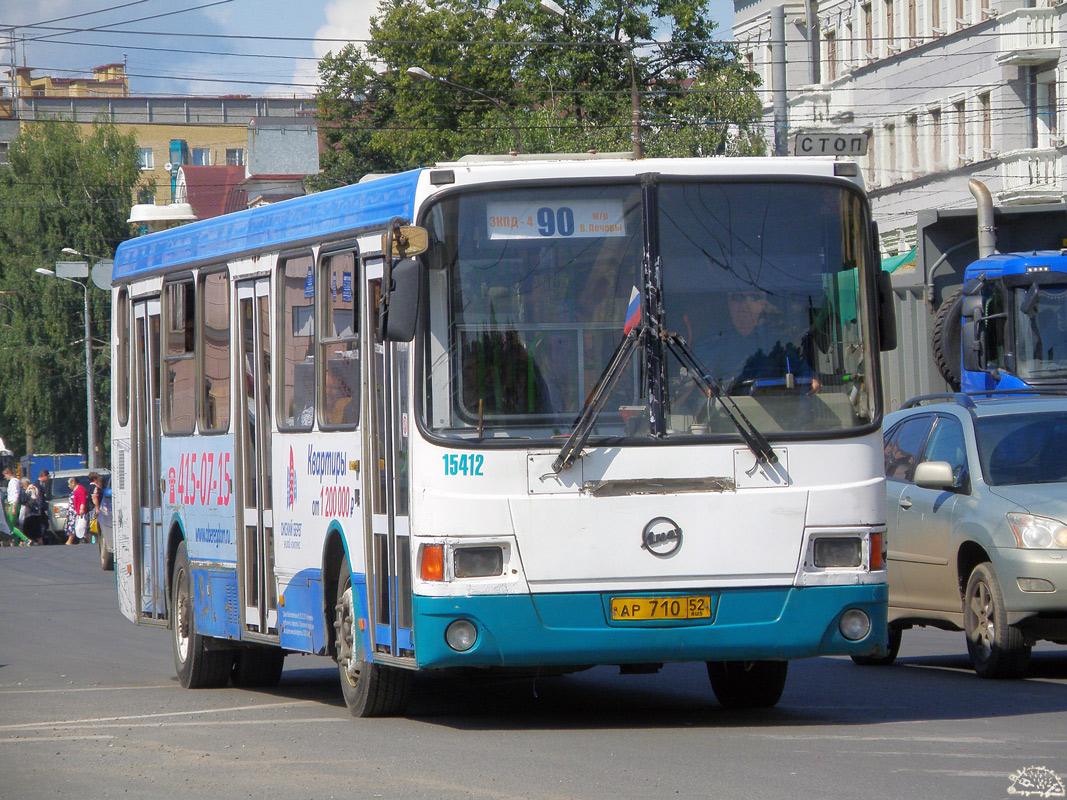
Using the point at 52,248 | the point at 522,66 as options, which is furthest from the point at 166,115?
the point at 522,66

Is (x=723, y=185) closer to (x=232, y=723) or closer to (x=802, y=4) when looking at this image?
(x=232, y=723)

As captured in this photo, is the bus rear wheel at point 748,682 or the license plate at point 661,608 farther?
the bus rear wheel at point 748,682

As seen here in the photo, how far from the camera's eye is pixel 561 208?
9.73 metres

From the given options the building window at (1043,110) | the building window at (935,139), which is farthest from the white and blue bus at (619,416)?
the building window at (935,139)

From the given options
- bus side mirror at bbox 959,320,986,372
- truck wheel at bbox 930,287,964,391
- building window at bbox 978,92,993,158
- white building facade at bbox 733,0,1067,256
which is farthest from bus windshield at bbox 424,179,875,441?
building window at bbox 978,92,993,158

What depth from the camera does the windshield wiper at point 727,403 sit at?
9609mm

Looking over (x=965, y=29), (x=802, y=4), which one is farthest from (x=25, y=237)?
(x=965, y=29)

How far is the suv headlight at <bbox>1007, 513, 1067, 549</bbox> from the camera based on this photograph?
12164 mm

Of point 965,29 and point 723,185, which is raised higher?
point 965,29

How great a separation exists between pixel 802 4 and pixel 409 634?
157 feet

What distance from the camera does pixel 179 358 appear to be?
13.5 metres

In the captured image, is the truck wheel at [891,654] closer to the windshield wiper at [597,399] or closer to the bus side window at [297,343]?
the bus side window at [297,343]

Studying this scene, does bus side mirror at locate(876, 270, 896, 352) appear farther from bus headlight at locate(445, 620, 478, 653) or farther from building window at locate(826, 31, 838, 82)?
building window at locate(826, 31, 838, 82)

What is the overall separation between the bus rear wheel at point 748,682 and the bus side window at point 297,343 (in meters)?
2.59
